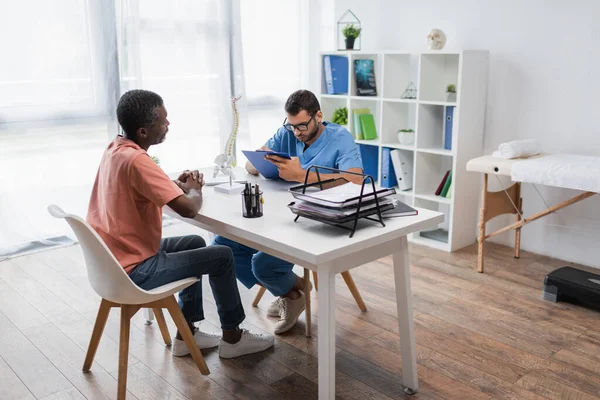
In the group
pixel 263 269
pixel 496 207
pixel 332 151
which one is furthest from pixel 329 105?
pixel 263 269

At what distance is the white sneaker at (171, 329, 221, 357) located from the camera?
2512mm

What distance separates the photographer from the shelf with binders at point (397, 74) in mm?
4031

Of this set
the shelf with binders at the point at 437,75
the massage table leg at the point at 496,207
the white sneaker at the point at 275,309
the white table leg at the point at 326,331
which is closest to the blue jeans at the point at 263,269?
the white sneaker at the point at 275,309

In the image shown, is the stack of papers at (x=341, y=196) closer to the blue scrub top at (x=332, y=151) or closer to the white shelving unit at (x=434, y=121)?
the blue scrub top at (x=332, y=151)

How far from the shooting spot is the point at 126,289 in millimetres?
1981

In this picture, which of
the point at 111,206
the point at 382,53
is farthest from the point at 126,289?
the point at 382,53

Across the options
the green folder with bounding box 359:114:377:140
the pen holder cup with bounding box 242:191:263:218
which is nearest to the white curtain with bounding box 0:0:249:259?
the green folder with bounding box 359:114:377:140

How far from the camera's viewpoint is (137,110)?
2.13 meters

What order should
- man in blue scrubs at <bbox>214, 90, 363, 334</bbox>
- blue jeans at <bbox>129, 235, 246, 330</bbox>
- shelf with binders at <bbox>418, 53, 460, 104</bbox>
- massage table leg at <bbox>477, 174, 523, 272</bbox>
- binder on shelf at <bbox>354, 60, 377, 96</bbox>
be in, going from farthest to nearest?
1. binder on shelf at <bbox>354, 60, 377, 96</bbox>
2. shelf with binders at <bbox>418, 53, 460, 104</bbox>
3. massage table leg at <bbox>477, 174, 523, 272</bbox>
4. man in blue scrubs at <bbox>214, 90, 363, 334</bbox>
5. blue jeans at <bbox>129, 235, 246, 330</bbox>

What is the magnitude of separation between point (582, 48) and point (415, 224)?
2.07m

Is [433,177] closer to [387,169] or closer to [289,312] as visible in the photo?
[387,169]

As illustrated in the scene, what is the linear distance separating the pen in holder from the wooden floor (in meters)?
0.68

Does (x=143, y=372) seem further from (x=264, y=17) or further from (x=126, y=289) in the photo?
(x=264, y=17)

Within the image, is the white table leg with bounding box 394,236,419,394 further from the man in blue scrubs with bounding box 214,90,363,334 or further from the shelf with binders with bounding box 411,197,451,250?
the shelf with binders with bounding box 411,197,451,250
